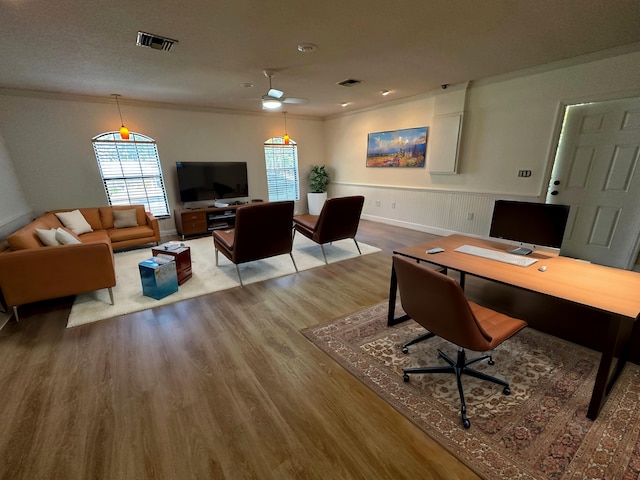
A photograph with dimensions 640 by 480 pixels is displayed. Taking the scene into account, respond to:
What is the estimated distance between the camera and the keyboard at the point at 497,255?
6.68 feet

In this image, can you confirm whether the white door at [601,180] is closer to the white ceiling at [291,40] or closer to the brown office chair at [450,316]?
the white ceiling at [291,40]

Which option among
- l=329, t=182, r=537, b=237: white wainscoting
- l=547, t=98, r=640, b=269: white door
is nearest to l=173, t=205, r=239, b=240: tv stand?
l=329, t=182, r=537, b=237: white wainscoting

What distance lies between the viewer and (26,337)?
2334mm

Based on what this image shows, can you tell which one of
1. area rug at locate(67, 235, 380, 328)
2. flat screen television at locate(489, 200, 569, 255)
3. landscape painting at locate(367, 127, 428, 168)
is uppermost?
landscape painting at locate(367, 127, 428, 168)

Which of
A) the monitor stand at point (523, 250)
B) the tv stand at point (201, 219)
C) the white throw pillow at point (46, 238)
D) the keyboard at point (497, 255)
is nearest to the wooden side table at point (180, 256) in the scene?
the white throw pillow at point (46, 238)

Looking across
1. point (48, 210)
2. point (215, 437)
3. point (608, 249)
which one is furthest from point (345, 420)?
point (48, 210)

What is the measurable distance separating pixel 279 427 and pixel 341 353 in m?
0.71

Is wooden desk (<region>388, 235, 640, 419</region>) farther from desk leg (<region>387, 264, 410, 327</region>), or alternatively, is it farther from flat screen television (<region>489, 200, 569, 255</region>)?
flat screen television (<region>489, 200, 569, 255</region>)

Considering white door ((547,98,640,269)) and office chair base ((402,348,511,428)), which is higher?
white door ((547,98,640,269))

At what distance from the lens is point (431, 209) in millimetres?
5258

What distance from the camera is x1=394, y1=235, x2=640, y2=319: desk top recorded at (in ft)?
4.76

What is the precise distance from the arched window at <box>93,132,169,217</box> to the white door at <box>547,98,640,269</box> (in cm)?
680

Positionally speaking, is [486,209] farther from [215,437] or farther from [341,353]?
[215,437]

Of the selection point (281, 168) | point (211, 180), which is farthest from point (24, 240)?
point (281, 168)
